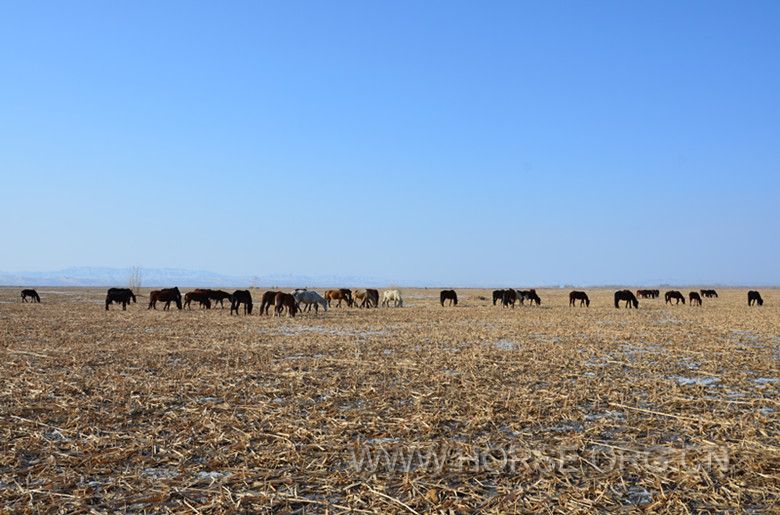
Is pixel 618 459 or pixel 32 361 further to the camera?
pixel 32 361

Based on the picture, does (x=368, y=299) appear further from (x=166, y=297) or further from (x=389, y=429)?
(x=389, y=429)

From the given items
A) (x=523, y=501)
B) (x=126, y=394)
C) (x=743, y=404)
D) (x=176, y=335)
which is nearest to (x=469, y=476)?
(x=523, y=501)

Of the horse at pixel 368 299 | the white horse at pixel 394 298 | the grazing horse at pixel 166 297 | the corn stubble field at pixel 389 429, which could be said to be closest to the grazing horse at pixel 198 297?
the grazing horse at pixel 166 297

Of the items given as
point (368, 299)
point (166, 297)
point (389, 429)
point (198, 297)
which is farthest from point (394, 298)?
point (389, 429)

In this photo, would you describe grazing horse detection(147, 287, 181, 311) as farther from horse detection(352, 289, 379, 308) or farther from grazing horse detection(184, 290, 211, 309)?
horse detection(352, 289, 379, 308)

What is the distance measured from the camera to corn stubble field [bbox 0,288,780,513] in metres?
4.86

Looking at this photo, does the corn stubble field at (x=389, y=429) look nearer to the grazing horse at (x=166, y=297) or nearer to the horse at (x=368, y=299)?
the grazing horse at (x=166, y=297)

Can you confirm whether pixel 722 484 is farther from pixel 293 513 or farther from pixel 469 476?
pixel 293 513

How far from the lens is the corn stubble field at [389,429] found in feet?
15.9

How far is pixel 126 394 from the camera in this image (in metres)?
8.89

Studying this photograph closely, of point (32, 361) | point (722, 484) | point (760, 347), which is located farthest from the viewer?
point (760, 347)

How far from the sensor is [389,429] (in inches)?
273

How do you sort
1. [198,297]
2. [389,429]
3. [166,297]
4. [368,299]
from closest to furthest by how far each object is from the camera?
[389,429], [166,297], [198,297], [368,299]

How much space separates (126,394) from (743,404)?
9391mm
